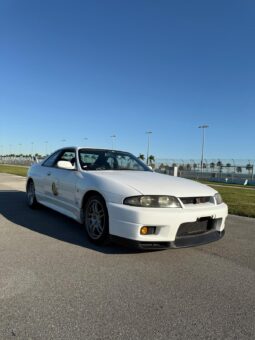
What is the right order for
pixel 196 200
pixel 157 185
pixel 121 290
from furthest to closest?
1. pixel 157 185
2. pixel 196 200
3. pixel 121 290

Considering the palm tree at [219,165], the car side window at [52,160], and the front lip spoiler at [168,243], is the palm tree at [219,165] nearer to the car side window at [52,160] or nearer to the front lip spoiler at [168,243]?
the car side window at [52,160]

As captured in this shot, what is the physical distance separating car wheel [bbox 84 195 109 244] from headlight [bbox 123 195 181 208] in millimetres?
504

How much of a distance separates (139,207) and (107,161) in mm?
2001

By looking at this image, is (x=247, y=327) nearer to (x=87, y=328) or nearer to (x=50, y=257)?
(x=87, y=328)

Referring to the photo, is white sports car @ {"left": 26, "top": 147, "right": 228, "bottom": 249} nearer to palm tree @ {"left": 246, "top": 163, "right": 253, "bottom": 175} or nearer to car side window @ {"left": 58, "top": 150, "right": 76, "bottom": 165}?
car side window @ {"left": 58, "top": 150, "right": 76, "bottom": 165}

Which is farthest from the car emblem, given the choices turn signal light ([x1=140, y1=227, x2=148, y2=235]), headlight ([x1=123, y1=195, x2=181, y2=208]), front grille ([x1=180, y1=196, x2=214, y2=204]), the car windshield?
front grille ([x1=180, y1=196, x2=214, y2=204])

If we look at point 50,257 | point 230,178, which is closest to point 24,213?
point 50,257

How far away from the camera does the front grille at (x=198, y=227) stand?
4.09 m

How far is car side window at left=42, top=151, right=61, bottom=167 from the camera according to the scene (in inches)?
263

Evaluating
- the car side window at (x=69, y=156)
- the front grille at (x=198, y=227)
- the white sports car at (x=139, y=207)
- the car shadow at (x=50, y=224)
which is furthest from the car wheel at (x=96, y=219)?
the car side window at (x=69, y=156)

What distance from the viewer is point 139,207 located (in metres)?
4.05

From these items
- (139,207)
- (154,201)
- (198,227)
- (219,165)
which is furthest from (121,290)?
(219,165)

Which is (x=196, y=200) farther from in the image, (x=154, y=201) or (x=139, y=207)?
(x=139, y=207)

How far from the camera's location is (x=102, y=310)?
111 inches
